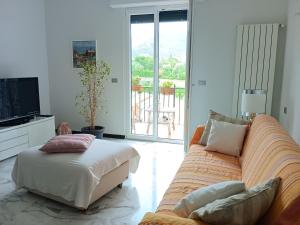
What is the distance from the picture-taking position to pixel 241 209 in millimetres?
1195

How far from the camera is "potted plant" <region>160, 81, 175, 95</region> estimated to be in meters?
4.70

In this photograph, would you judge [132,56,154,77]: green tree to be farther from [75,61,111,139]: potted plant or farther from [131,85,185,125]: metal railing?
[75,61,111,139]: potted plant

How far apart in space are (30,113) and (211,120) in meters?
3.00

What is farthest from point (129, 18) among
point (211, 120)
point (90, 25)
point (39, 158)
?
point (39, 158)

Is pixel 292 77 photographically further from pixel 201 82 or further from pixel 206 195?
pixel 206 195

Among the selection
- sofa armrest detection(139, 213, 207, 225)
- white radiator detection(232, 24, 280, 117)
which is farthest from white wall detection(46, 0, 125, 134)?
sofa armrest detection(139, 213, 207, 225)

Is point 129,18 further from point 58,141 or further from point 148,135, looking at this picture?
point 58,141

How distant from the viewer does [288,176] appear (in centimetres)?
127

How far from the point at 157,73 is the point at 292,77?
2187 millimetres

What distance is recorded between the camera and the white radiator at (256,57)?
3.70m

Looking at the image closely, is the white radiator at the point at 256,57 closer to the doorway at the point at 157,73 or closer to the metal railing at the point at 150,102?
the doorway at the point at 157,73

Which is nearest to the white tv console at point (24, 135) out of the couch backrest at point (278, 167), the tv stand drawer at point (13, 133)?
the tv stand drawer at point (13, 133)

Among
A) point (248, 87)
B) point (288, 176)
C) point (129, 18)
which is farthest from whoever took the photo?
point (129, 18)

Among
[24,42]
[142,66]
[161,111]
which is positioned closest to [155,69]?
[142,66]
